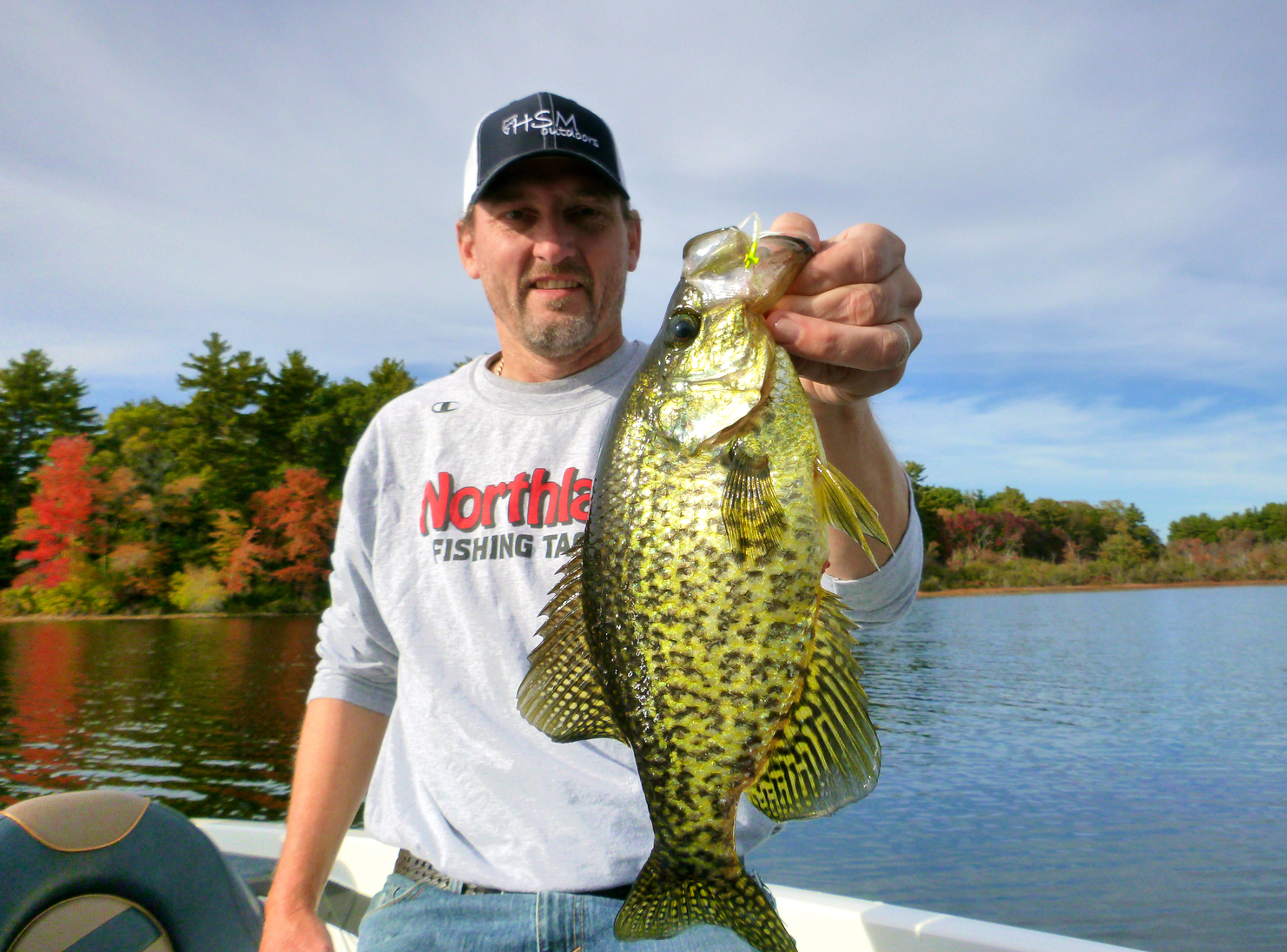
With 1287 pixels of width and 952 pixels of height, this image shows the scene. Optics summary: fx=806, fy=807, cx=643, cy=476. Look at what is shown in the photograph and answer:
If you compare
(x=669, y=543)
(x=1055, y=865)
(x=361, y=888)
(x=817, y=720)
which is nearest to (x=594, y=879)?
(x=817, y=720)

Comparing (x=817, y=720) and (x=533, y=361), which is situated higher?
(x=533, y=361)

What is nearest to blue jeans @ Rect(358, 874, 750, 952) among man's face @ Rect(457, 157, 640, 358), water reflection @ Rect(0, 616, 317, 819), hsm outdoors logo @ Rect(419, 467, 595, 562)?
hsm outdoors logo @ Rect(419, 467, 595, 562)

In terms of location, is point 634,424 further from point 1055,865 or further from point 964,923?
point 1055,865

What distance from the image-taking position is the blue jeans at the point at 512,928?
2.06 m

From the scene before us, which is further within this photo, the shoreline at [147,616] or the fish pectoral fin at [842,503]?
the shoreline at [147,616]

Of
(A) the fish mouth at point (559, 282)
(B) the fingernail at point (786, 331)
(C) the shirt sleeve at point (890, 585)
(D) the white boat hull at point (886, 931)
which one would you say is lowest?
(D) the white boat hull at point (886, 931)

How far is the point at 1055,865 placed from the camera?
38.0 ft

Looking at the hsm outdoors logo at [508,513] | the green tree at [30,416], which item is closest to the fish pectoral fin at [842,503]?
the hsm outdoors logo at [508,513]

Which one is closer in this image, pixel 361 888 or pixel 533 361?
pixel 533 361

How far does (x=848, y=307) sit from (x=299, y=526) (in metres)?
42.9

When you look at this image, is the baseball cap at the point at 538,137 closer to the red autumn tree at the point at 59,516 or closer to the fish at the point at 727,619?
the fish at the point at 727,619

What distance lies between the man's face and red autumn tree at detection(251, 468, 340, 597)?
4000 centimetres

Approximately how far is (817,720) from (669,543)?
410 mm

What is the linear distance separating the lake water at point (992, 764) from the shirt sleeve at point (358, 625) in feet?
26.6
